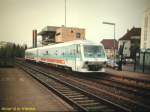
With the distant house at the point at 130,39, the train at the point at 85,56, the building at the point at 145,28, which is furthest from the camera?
the distant house at the point at 130,39

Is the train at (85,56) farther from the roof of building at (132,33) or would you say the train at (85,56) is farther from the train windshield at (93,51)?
the roof of building at (132,33)

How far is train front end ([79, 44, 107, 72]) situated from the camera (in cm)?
1978

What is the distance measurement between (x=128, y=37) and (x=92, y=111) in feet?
268

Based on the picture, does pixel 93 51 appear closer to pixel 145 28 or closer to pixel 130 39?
pixel 145 28

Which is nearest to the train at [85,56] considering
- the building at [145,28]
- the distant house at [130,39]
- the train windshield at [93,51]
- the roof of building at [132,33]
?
the train windshield at [93,51]

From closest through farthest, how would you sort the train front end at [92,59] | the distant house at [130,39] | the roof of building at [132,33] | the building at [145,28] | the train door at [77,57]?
the train front end at [92,59]
the train door at [77,57]
the building at [145,28]
the distant house at [130,39]
the roof of building at [132,33]

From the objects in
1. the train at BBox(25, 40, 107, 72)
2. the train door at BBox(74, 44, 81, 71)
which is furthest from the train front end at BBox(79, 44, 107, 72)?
the train door at BBox(74, 44, 81, 71)

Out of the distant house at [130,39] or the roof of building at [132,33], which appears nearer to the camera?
the distant house at [130,39]

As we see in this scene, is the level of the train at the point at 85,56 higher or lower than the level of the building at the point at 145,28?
lower

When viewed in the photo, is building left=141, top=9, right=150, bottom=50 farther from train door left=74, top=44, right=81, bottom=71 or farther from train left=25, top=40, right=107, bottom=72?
train door left=74, top=44, right=81, bottom=71

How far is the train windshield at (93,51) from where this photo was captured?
20.3 metres

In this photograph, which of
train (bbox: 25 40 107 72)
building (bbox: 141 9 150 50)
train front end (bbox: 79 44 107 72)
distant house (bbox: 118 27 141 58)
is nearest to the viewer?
train front end (bbox: 79 44 107 72)

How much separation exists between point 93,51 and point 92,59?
100 cm

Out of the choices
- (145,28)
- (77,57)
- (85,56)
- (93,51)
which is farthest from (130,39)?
(85,56)
